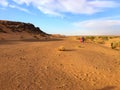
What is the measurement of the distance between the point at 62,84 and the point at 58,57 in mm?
5652

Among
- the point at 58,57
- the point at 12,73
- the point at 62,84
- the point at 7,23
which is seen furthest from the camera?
the point at 7,23

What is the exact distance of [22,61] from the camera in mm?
13969

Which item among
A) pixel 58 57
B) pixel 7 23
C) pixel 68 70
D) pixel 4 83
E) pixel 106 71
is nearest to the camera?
pixel 4 83

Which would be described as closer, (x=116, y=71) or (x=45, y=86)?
(x=45, y=86)

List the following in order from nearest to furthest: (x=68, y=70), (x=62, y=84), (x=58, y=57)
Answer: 1. (x=62, y=84)
2. (x=68, y=70)
3. (x=58, y=57)

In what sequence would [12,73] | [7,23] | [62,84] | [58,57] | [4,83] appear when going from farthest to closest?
1. [7,23]
2. [58,57]
3. [12,73]
4. [62,84]
5. [4,83]

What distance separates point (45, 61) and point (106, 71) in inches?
151

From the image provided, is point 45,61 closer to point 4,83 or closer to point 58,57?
point 58,57

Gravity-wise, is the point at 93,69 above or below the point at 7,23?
below

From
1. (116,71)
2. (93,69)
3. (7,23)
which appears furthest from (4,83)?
(7,23)

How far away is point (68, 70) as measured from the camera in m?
12.9

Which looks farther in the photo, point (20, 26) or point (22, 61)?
point (20, 26)

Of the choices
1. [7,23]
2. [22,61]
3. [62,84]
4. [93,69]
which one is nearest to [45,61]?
[22,61]

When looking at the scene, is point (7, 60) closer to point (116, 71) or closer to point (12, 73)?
point (12, 73)
